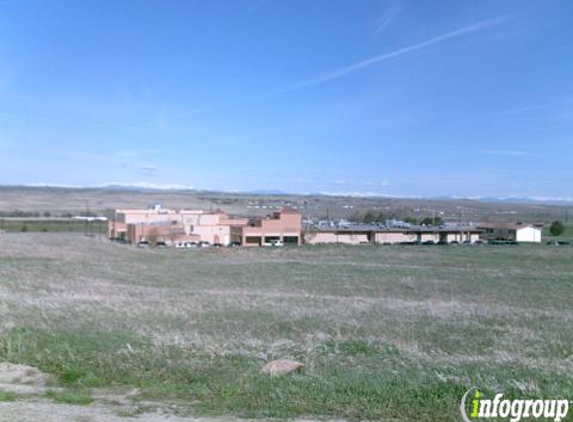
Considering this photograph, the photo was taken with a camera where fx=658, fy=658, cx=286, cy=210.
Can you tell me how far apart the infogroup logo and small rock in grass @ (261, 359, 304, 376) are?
8.76ft

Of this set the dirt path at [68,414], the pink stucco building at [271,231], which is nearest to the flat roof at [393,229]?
the pink stucco building at [271,231]

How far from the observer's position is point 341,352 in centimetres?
1166

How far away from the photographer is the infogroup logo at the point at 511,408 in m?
7.38

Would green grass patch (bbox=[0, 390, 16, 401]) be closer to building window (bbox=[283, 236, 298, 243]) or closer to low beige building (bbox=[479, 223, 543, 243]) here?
building window (bbox=[283, 236, 298, 243])

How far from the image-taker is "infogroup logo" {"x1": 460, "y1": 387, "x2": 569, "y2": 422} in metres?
7.38

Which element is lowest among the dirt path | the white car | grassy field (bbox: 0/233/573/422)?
Answer: the white car

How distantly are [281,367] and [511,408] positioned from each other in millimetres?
3359

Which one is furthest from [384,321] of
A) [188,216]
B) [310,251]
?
[188,216]

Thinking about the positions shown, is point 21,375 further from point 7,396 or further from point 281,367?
point 281,367

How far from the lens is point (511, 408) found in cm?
765

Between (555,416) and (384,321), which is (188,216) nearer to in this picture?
(384,321)

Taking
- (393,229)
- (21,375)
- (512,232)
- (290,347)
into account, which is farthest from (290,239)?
(21,375)

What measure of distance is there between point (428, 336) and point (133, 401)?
9213 millimetres

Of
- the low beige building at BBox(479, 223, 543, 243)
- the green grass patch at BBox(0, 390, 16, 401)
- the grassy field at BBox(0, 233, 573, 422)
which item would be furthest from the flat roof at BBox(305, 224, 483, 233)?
the green grass patch at BBox(0, 390, 16, 401)
